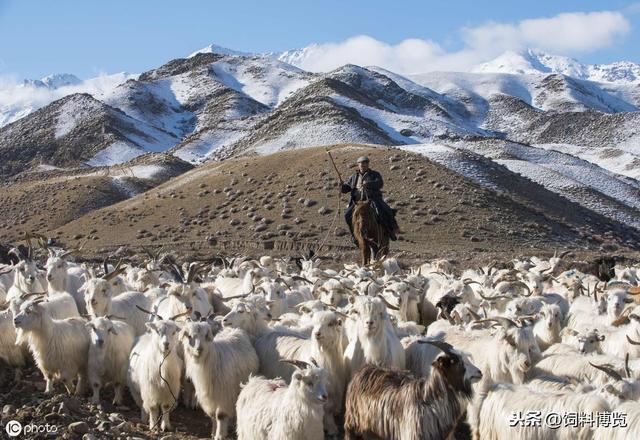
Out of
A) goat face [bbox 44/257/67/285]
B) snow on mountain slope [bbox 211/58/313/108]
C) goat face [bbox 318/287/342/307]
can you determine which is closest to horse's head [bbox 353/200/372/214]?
goat face [bbox 318/287/342/307]

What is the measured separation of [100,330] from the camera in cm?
973

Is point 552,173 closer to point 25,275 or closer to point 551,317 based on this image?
point 551,317

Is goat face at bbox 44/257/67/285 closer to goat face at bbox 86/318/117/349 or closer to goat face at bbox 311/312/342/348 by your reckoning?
goat face at bbox 86/318/117/349

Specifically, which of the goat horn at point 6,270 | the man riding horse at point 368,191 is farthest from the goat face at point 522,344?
the goat horn at point 6,270

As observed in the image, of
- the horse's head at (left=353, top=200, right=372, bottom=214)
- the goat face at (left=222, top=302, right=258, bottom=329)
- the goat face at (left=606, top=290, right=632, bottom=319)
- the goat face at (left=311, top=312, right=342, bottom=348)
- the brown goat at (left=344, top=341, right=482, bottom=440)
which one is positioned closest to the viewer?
the brown goat at (left=344, top=341, right=482, bottom=440)

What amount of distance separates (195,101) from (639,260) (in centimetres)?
13416

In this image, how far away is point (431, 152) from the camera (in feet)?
176

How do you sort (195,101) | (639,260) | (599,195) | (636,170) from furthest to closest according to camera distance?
(195,101) → (636,170) → (599,195) → (639,260)

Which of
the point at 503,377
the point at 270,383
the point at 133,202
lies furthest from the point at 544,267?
the point at 133,202

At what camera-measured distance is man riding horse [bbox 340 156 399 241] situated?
60.5 feet

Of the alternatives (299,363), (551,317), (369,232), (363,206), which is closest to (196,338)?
(299,363)

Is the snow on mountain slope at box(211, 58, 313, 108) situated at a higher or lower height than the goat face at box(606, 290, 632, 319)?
higher

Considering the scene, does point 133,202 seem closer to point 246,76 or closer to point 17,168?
point 17,168

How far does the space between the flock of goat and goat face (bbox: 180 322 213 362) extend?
0.02 metres
